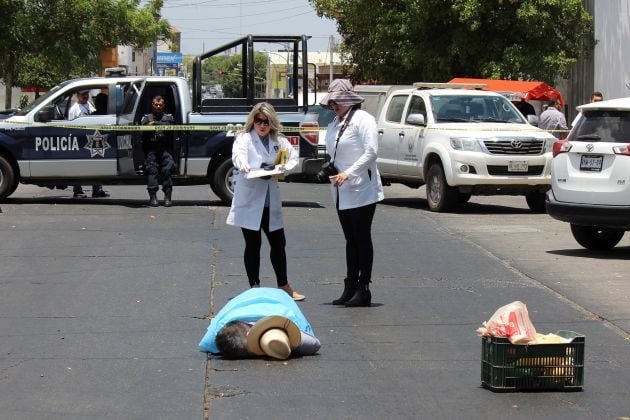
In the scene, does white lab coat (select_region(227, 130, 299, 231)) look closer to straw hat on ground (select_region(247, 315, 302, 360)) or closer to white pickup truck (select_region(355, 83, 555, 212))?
straw hat on ground (select_region(247, 315, 302, 360))

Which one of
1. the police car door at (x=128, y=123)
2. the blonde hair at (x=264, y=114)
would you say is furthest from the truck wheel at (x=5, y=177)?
the blonde hair at (x=264, y=114)

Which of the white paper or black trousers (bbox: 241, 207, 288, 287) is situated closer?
the white paper

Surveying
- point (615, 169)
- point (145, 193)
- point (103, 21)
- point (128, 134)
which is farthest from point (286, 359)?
point (103, 21)

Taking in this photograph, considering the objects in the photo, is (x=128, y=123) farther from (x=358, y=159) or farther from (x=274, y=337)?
(x=274, y=337)

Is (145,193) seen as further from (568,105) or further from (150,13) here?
(568,105)

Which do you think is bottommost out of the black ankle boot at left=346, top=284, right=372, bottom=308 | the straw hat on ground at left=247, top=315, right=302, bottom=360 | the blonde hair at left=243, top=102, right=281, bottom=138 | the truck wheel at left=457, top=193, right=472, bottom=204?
the truck wheel at left=457, top=193, right=472, bottom=204

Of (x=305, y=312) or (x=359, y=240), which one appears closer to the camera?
(x=305, y=312)

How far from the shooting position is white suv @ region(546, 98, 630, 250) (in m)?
12.7

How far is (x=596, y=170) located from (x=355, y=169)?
445 cm

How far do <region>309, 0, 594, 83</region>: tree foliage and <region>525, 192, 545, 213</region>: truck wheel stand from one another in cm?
1260

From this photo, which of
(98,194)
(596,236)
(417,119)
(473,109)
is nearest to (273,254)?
(596,236)

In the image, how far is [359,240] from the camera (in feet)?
31.7

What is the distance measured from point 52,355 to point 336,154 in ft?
9.97

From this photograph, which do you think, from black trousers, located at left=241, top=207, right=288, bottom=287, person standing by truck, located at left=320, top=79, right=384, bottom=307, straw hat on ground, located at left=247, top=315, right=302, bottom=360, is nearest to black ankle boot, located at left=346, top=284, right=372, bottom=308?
person standing by truck, located at left=320, top=79, right=384, bottom=307
